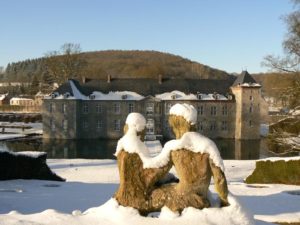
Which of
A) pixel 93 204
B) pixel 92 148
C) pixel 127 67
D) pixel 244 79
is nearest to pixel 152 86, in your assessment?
pixel 244 79

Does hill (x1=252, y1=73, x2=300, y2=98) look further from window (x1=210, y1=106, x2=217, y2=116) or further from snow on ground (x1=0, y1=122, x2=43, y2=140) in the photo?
snow on ground (x1=0, y1=122, x2=43, y2=140)

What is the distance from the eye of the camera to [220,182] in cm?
697

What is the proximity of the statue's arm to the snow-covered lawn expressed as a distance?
227 millimetres

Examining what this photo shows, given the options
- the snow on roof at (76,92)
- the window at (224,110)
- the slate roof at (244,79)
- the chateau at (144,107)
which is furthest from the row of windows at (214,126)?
the snow on roof at (76,92)

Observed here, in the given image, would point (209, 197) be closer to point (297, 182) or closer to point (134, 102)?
point (297, 182)

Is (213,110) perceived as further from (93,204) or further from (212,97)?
(93,204)

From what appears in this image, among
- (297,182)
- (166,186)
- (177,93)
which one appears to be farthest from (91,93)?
(166,186)

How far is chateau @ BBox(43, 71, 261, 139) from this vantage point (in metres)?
51.7

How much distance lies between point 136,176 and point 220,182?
4.66 feet

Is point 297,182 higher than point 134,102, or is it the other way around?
point 134,102

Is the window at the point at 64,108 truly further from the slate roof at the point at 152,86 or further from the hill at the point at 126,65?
the hill at the point at 126,65

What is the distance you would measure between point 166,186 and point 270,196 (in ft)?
28.3

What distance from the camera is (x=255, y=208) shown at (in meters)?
12.8

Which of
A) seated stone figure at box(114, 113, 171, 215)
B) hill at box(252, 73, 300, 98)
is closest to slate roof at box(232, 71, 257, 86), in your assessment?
hill at box(252, 73, 300, 98)
